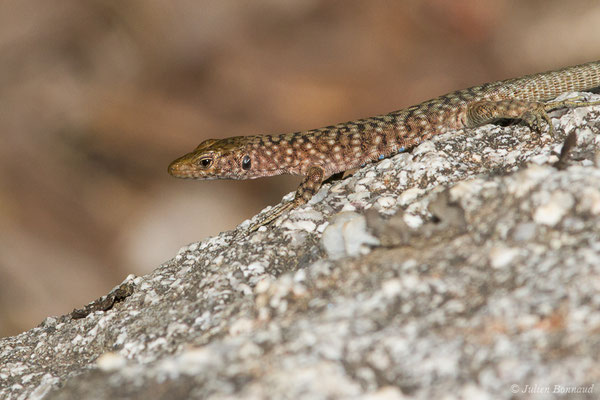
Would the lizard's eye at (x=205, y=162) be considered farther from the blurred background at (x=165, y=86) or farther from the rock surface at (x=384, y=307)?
the blurred background at (x=165, y=86)

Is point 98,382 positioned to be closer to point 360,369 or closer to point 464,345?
point 360,369

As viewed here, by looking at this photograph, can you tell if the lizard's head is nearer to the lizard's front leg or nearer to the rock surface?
the lizard's front leg

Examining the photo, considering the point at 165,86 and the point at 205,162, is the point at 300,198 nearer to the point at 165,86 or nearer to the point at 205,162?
the point at 205,162

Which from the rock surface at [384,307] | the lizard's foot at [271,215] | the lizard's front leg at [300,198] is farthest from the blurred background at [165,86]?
the rock surface at [384,307]

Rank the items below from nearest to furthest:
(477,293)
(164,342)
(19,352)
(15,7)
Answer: (477,293)
(164,342)
(19,352)
(15,7)

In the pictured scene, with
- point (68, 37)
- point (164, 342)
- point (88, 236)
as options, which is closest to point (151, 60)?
point (68, 37)

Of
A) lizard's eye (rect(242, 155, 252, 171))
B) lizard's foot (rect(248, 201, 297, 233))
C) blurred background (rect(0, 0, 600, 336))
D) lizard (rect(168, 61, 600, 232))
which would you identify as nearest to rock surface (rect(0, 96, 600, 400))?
lizard's foot (rect(248, 201, 297, 233))
